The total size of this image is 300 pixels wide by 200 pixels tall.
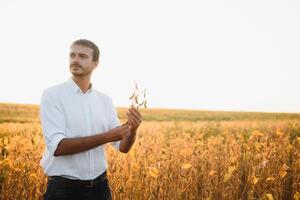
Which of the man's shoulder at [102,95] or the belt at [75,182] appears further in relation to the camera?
the man's shoulder at [102,95]

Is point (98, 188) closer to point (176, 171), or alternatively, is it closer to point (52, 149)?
point (52, 149)

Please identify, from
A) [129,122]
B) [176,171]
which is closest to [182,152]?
[176,171]

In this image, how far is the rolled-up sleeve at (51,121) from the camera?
6.98 ft

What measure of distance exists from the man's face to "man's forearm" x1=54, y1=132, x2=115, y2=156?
46 cm

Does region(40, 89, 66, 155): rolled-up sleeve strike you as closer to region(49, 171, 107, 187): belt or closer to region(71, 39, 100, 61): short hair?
region(49, 171, 107, 187): belt

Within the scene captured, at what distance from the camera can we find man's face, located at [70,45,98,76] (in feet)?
7.72

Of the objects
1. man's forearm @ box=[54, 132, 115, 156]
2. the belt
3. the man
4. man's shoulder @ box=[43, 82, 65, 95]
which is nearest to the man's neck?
the man

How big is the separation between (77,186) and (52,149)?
0.95 ft

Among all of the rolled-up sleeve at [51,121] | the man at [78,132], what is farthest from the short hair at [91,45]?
the rolled-up sleeve at [51,121]

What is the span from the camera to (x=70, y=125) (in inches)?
89.3

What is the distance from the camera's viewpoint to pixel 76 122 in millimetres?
2281

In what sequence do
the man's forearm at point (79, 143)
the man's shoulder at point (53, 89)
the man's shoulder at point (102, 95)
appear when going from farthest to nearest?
the man's shoulder at point (102, 95) < the man's shoulder at point (53, 89) < the man's forearm at point (79, 143)

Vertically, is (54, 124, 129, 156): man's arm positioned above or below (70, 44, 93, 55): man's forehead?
below

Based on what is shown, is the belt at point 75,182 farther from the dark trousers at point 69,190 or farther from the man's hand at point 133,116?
the man's hand at point 133,116
